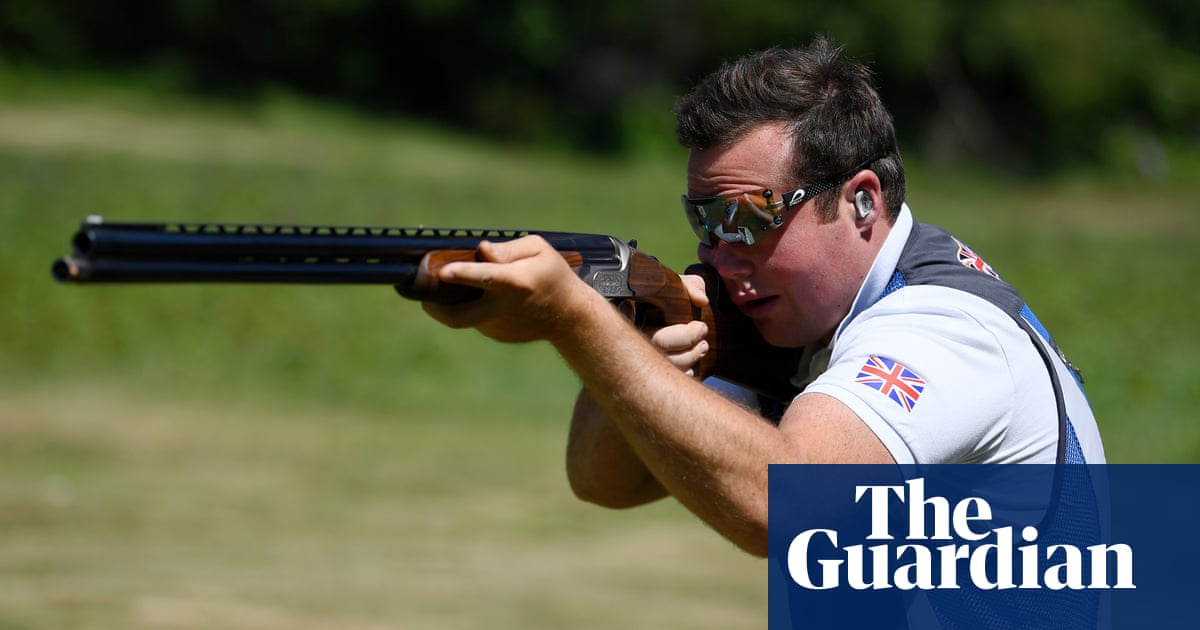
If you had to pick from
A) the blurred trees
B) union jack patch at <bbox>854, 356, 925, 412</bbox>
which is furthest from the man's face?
the blurred trees

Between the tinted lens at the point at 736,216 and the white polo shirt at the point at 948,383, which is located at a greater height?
the tinted lens at the point at 736,216

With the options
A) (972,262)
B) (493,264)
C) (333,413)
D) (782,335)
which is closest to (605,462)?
(782,335)

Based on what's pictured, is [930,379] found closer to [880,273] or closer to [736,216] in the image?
[880,273]

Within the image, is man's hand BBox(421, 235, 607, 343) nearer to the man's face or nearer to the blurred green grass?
the man's face

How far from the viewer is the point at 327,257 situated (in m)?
2.82

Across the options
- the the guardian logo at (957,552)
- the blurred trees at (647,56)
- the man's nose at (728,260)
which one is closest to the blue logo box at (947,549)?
the the guardian logo at (957,552)

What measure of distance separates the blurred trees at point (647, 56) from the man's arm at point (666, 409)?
36510 mm

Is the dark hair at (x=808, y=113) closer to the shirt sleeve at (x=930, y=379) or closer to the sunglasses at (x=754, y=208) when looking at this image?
the sunglasses at (x=754, y=208)

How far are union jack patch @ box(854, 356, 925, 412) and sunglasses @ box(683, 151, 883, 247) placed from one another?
20.4 inches

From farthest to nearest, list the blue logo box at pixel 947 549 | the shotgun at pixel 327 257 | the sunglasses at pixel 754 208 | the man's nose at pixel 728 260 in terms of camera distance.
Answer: the man's nose at pixel 728 260 < the sunglasses at pixel 754 208 < the blue logo box at pixel 947 549 < the shotgun at pixel 327 257

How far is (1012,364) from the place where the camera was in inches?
124

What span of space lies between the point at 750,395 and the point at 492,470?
933 cm

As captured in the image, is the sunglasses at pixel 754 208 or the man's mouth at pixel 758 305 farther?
the man's mouth at pixel 758 305

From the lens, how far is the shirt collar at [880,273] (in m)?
3.42
